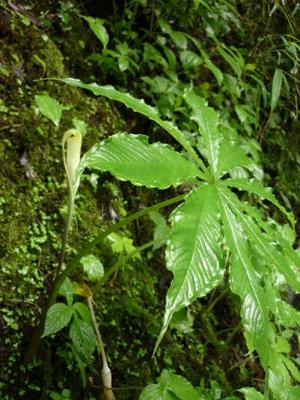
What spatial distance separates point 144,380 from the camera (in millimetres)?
1642

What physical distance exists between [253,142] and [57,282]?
6.39 feet

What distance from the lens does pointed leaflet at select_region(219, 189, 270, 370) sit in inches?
37.3

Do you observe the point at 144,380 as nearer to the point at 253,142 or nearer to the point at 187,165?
the point at 187,165

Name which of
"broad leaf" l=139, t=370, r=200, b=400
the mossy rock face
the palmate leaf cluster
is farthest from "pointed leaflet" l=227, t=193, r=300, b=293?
the mossy rock face

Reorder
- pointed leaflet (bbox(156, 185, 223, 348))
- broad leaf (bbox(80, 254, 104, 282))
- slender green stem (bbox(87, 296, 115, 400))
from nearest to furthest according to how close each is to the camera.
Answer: pointed leaflet (bbox(156, 185, 223, 348)) < slender green stem (bbox(87, 296, 115, 400)) < broad leaf (bbox(80, 254, 104, 282))

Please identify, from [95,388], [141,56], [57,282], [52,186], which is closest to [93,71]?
[141,56]

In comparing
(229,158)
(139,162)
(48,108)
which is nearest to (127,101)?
(139,162)

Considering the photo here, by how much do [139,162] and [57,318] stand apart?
0.59 m

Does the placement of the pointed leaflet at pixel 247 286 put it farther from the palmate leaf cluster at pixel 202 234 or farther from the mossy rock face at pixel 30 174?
the mossy rock face at pixel 30 174

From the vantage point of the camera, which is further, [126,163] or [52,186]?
[52,186]

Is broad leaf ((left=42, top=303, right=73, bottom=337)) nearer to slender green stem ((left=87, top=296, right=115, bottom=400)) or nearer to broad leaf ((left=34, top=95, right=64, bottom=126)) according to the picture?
slender green stem ((left=87, top=296, right=115, bottom=400))

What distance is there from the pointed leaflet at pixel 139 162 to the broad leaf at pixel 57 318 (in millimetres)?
565

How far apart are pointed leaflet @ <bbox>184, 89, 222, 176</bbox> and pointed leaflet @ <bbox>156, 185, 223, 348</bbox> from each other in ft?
0.73

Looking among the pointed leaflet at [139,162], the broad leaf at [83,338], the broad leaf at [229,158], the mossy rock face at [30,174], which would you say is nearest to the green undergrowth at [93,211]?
the mossy rock face at [30,174]
